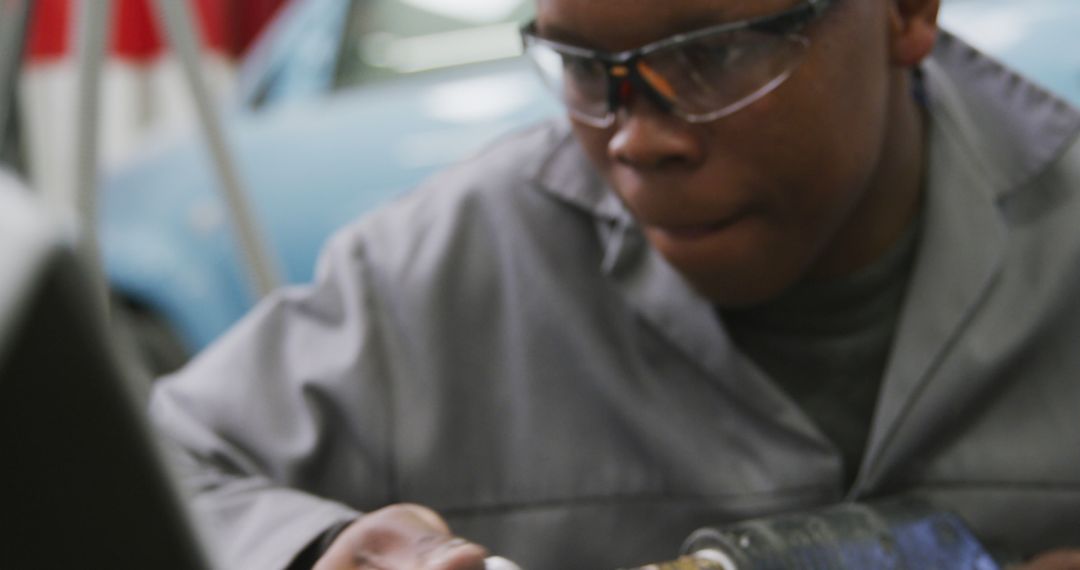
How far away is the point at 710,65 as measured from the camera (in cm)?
117

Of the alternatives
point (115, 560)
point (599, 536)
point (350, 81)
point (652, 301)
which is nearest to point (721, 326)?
point (652, 301)

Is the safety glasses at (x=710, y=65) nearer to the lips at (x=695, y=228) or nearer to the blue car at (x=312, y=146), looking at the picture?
A: the lips at (x=695, y=228)

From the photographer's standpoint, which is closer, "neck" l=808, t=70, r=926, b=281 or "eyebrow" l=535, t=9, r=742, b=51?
"eyebrow" l=535, t=9, r=742, b=51

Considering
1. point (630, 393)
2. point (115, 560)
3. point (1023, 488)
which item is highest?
point (115, 560)

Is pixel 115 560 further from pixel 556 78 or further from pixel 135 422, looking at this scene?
pixel 556 78

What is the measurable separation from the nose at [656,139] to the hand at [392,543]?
362 mm

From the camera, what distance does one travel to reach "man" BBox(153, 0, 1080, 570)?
3.95ft

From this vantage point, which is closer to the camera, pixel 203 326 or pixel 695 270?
pixel 695 270

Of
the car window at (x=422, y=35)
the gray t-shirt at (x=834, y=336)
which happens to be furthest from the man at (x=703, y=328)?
the car window at (x=422, y=35)

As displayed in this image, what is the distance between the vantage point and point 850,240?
139 cm

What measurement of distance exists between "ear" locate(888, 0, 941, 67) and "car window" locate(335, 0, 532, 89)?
1331mm

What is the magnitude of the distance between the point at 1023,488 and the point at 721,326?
323 millimetres

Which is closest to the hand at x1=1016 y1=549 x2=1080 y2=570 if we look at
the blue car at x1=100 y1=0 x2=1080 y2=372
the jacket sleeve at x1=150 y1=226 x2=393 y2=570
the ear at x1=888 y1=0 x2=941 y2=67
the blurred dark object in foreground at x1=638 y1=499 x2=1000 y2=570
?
the blurred dark object in foreground at x1=638 y1=499 x2=1000 y2=570

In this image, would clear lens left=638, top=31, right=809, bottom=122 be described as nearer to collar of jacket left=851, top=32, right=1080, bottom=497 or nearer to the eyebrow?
the eyebrow
